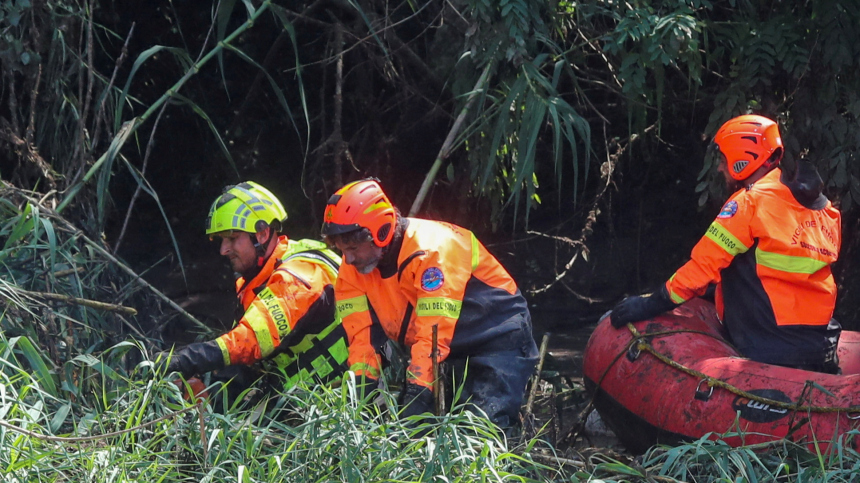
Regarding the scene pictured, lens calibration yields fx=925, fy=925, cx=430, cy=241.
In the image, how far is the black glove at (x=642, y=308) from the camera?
443 cm

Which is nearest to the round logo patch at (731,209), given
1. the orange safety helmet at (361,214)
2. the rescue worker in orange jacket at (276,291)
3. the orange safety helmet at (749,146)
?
the orange safety helmet at (749,146)

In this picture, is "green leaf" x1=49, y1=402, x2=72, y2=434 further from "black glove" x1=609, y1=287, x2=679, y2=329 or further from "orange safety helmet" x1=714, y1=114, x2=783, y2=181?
"orange safety helmet" x1=714, y1=114, x2=783, y2=181

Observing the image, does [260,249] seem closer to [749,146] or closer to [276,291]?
[276,291]

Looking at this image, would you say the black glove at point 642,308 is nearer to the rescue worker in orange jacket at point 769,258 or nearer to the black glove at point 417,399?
the rescue worker in orange jacket at point 769,258

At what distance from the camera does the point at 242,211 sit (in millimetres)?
4164

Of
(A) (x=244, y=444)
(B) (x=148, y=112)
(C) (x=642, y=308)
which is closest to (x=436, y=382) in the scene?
(A) (x=244, y=444)

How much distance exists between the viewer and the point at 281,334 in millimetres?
3957

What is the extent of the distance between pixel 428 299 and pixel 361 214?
1.39 feet

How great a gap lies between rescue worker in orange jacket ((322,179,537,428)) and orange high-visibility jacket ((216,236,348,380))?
25 cm

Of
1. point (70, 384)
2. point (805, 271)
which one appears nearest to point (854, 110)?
point (805, 271)

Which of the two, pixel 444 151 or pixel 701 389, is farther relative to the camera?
pixel 444 151

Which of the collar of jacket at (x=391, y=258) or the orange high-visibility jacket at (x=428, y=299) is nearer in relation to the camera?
the orange high-visibility jacket at (x=428, y=299)

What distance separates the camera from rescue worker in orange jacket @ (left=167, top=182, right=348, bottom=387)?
3.92 metres

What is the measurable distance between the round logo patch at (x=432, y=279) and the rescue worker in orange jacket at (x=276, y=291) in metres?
0.72
